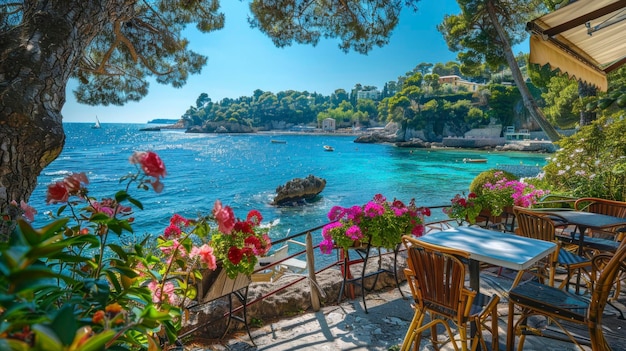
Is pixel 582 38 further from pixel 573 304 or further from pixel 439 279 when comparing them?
pixel 439 279

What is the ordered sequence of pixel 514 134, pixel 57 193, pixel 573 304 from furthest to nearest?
pixel 514 134, pixel 573 304, pixel 57 193

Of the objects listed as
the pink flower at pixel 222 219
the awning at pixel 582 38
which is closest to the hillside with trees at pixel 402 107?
the awning at pixel 582 38

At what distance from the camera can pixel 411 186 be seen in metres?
25.6

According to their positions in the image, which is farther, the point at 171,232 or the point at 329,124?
the point at 329,124

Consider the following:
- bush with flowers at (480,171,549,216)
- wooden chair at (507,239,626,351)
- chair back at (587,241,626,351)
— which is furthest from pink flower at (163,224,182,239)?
bush with flowers at (480,171,549,216)

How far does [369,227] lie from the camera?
2945 millimetres

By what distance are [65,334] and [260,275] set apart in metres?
6.20

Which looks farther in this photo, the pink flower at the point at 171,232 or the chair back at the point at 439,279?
the pink flower at the point at 171,232

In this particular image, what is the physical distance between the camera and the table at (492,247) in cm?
187

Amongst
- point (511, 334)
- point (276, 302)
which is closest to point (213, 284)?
point (276, 302)

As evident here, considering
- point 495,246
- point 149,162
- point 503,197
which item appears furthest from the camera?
point 503,197

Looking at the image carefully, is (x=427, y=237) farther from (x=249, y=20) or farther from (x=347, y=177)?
(x=347, y=177)

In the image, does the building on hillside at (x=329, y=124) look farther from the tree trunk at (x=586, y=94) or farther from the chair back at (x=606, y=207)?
the chair back at (x=606, y=207)

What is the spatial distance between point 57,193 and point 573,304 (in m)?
2.46
